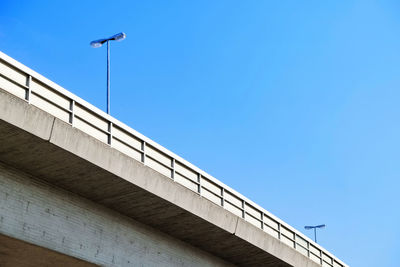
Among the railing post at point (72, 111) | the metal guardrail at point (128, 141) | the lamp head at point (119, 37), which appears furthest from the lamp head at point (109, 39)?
the railing post at point (72, 111)

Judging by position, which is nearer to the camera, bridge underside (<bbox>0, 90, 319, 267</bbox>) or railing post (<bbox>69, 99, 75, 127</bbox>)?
bridge underside (<bbox>0, 90, 319, 267</bbox>)

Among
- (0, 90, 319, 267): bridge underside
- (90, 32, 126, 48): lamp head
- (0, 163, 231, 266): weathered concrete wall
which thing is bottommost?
(0, 163, 231, 266): weathered concrete wall

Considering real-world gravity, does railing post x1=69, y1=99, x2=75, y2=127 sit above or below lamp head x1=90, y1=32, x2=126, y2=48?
below

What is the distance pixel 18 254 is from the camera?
2417 centimetres

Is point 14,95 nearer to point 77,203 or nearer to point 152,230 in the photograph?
point 77,203


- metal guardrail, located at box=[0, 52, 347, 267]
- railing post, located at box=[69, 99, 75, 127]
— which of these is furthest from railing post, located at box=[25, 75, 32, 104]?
railing post, located at box=[69, 99, 75, 127]

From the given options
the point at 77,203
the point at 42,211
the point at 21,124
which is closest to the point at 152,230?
the point at 77,203

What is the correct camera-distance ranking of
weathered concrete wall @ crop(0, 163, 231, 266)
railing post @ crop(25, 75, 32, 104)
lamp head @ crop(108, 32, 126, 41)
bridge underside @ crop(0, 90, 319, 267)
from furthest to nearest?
1. lamp head @ crop(108, 32, 126, 41)
2. weathered concrete wall @ crop(0, 163, 231, 266)
3. railing post @ crop(25, 75, 32, 104)
4. bridge underside @ crop(0, 90, 319, 267)

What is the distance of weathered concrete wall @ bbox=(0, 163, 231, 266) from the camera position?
22984mm

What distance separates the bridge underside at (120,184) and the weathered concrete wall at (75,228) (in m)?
0.33

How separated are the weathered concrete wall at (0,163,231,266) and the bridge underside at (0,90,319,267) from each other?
1.09 ft

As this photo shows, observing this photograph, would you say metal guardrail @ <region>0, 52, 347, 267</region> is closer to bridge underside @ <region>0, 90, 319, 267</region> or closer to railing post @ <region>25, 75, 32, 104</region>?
railing post @ <region>25, 75, 32, 104</region>

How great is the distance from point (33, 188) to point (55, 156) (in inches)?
54.2

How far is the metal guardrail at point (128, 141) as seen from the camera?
73.4ft
